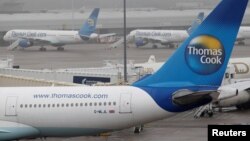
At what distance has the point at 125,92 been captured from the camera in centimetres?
2653

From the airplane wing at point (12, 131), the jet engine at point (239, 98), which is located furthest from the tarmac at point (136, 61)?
the airplane wing at point (12, 131)

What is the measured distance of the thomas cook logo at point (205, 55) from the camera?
25.6 m

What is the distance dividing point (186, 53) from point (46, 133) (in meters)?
6.17

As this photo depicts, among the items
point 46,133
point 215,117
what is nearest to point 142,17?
point 215,117

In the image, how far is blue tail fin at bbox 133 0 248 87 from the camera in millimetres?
25125

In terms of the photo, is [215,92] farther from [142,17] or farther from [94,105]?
[142,17]

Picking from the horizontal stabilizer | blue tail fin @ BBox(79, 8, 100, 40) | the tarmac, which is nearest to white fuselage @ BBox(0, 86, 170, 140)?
the horizontal stabilizer

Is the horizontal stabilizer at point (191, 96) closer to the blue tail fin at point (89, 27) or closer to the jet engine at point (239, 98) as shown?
the jet engine at point (239, 98)

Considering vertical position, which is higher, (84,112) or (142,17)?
(142,17)

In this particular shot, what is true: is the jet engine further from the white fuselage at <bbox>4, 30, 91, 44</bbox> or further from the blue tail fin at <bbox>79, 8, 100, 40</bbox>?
the blue tail fin at <bbox>79, 8, 100, 40</bbox>

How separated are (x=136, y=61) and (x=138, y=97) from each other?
183 ft

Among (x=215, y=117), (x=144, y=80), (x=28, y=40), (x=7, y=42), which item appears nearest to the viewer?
(x=144, y=80)

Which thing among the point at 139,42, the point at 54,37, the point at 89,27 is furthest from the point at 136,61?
the point at 139,42

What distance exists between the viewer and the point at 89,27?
349 feet
